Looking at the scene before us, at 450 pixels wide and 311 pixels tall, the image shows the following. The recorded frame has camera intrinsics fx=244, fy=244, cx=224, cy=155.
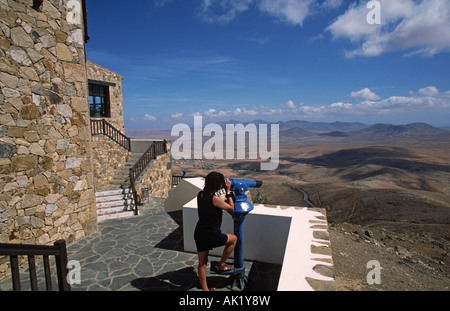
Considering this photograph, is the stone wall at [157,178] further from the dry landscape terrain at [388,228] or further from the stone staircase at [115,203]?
the dry landscape terrain at [388,228]

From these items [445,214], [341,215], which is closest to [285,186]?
[341,215]

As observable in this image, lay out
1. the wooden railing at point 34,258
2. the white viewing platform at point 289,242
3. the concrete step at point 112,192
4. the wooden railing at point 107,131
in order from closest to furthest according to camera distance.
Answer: the wooden railing at point 34,258, the white viewing platform at point 289,242, the concrete step at point 112,192, the wooden railing at point 107,131

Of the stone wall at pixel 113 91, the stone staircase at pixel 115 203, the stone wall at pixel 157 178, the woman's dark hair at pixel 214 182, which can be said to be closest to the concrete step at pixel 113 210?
the stone staircase at pixel 115 203

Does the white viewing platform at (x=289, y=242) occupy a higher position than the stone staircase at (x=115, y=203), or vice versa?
the white viewing platform at (x=289, y=242)

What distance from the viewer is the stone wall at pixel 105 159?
11.5 meters

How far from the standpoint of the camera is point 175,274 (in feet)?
15.0

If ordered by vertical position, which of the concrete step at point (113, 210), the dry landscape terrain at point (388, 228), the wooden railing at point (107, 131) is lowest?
the dry landscape terrain at point (388, 228)

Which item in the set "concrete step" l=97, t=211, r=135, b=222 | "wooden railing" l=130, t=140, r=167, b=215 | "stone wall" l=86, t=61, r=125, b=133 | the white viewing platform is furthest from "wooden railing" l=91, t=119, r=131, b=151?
the white viewing platform

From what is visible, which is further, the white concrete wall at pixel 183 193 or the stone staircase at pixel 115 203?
the stone staircase at pixel 115 203

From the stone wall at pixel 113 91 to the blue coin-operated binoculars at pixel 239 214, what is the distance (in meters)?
15.5

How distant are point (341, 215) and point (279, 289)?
21891mm

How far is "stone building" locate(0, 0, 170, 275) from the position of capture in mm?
4574
